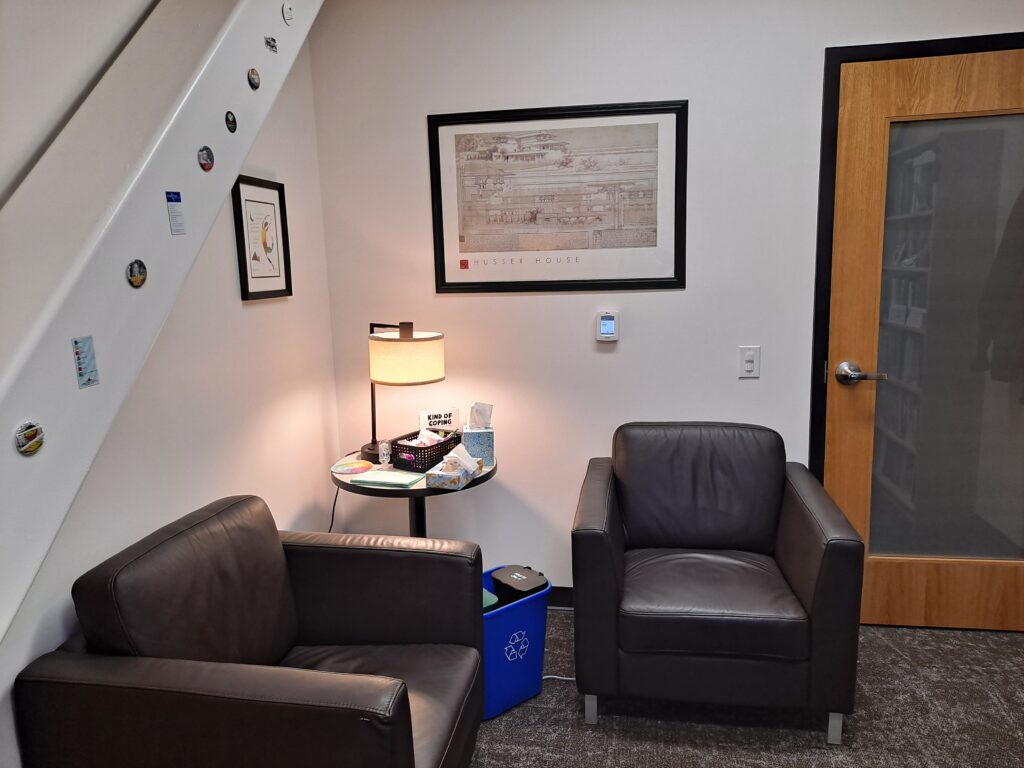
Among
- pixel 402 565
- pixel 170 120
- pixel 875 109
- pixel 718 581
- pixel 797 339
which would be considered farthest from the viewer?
pixel 797 339

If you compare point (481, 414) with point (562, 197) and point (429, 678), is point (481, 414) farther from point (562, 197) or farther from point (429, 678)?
point (429, 678)

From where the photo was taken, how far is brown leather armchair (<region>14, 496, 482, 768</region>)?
1306 millimetres

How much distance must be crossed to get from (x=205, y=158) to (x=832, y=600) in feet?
6.18

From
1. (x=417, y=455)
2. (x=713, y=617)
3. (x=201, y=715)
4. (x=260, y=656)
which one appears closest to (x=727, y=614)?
(x=713, y=617)

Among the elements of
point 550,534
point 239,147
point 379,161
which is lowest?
point 550,534

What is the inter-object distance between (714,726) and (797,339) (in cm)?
137

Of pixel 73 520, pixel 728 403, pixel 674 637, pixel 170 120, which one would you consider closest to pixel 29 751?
pixel 73 520

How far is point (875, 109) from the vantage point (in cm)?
241

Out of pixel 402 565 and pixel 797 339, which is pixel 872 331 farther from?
pixel 402 565

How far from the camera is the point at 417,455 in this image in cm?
240

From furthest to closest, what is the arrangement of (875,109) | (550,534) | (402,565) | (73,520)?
(550,534), (875,109), (402,565), (73,520)

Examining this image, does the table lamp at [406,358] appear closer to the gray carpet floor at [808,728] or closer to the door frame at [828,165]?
the gray carpet floor at [808,728]

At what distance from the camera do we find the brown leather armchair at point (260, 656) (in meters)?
1.31

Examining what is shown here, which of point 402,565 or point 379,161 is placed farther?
point 379,161
